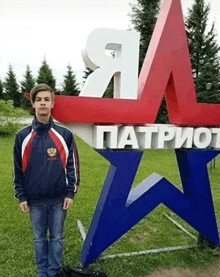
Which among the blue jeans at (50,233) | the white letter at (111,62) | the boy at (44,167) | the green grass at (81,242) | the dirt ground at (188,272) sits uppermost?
the white letter at (111,62)

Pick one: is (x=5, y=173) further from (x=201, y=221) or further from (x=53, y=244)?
(x=201, y=221)

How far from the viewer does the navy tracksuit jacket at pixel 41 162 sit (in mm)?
2477

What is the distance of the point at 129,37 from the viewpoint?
295cm

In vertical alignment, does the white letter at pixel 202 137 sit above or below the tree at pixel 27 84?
below

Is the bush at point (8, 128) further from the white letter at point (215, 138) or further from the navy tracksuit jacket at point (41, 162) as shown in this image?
the white letter at point (215, 138)

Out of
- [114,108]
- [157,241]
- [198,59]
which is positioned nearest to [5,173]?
[157,241]

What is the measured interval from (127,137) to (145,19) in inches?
480

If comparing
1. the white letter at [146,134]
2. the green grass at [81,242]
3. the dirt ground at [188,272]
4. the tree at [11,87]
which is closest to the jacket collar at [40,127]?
the white letter at [146,134]

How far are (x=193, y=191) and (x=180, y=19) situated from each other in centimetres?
235

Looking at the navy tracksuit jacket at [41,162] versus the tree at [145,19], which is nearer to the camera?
the navy tracksuit jacket at [41,162]

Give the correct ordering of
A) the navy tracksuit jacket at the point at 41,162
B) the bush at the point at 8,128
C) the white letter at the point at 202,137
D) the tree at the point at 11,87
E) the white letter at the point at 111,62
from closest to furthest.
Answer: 1. the navy tracksuit jacket at the point at 41,162
2. the white letter at the point at 111,62
3. the white letter at the point at 202,137
4. the bush at the point at 8,128
5. the tree at the point at 11,87

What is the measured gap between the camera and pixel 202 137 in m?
3.54

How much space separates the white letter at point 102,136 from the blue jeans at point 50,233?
83cm

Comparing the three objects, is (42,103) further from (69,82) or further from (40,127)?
(69,82)
